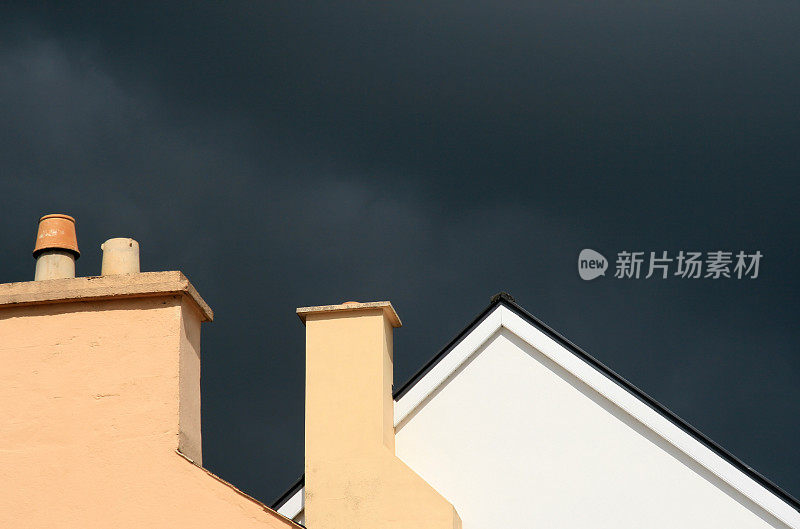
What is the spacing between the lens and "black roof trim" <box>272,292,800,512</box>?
341 inches

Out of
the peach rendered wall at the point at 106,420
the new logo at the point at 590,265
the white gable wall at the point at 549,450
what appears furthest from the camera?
the new logo at the point at 590,265

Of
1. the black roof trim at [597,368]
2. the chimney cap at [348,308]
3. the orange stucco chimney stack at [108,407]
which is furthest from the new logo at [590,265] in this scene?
the orange stucco chimney stack at [108,407]

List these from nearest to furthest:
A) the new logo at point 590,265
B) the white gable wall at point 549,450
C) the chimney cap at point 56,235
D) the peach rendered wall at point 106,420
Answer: the peach rendered wall at point 106,420
the chimney cap at point 56,235
the white gable wall at point 549,450
the new logo at point 590,265

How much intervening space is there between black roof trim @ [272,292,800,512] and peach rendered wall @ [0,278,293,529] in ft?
7.17

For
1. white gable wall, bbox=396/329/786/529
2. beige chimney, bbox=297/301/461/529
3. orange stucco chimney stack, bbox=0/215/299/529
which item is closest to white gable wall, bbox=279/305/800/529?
white gable wall, bbox=396/329/786/529

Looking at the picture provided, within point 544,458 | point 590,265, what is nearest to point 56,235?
point 544,458

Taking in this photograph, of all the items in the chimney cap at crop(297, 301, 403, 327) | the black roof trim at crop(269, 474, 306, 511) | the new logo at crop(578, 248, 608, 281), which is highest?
the new logo at crop(578, 248, 608, 281)

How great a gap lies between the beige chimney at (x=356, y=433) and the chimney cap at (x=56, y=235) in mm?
2219

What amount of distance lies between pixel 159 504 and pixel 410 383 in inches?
128

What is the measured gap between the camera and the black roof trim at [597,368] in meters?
8.66

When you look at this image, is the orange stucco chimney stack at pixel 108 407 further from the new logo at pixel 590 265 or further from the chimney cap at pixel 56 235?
the new logo at pixel 590 265

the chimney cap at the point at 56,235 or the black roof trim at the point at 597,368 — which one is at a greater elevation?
the chimney cap at the point at 56,235

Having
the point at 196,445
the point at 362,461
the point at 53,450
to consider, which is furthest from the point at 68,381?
the point at 362,461

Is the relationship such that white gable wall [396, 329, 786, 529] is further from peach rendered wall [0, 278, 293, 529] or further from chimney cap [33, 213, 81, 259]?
chimney cap [33, 213, 81, 259]
